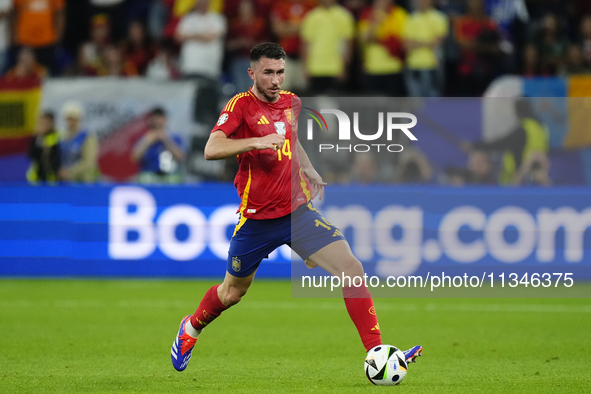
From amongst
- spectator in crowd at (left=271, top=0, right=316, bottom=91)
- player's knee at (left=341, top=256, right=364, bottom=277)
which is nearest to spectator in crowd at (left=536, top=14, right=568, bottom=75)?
spectator in crowd at (left=271, top=0, right=316, bottom=91)

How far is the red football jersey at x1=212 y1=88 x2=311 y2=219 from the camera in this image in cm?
581

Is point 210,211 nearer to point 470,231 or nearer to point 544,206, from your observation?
point 470,231

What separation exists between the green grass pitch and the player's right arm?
5.09 ft

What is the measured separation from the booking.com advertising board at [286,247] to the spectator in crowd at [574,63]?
9.77 ft

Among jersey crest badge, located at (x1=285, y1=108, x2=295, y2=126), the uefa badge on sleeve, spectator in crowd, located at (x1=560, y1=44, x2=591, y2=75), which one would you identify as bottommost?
the uefa badge on sleeve

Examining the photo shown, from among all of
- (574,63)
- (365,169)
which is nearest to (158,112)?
(365,169)

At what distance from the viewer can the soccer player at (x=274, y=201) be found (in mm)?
5715

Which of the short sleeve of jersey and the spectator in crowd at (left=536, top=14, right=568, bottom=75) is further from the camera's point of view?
the spectator in crowd at (left=536, top=14, right=568, bottom=75)

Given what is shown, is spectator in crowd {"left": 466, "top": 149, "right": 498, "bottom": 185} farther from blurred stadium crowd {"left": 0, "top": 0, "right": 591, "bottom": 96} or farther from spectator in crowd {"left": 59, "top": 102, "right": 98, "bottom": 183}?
spectator in crowd {"left": 59, "top": 102, "right": 98, "bottom": 183}

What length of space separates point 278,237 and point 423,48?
346 inches

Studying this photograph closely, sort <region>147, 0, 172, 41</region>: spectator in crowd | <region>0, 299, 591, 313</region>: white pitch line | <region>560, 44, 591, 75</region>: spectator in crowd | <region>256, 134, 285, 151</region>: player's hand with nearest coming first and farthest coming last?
<region>256, 134, 285, 151</region>: player's hand
<region>0, 299, 591, 313</region>: white pitch line
<region>560, 44, 591, 75</region>: spectator in crowd
<region>147, 0, 172, 41</region>: spectator in crowd

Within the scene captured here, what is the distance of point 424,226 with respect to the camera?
11.7m

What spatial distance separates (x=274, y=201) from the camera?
5.86 m

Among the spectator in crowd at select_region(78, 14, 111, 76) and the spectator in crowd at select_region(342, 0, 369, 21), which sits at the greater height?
the spectator in crowd at select_region(342, 0, 369, 21)
